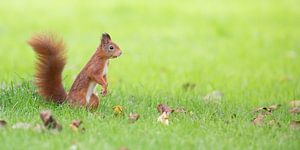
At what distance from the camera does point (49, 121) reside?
4.02m

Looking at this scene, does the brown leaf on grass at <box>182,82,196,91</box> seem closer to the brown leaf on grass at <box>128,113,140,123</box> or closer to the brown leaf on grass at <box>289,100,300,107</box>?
the brown leaf on grass at <box>289,100,300,107</box>

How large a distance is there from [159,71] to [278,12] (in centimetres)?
582

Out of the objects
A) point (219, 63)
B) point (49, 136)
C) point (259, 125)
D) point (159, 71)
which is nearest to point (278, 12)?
point (219, 63)

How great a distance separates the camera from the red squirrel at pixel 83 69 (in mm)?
4578

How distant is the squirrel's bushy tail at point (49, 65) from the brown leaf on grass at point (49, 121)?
2.25 feet

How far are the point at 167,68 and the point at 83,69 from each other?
4202mm

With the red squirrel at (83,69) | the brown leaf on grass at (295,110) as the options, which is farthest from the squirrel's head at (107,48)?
the brown leaf on grass at (295,110)

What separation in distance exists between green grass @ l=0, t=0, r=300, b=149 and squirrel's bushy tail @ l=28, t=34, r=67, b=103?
0.13 meters

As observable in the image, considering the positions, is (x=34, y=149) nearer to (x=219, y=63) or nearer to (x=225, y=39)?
(x=219, y=63)

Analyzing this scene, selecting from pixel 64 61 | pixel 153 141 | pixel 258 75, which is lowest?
pixel 258 75

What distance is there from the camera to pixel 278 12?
1364 cm

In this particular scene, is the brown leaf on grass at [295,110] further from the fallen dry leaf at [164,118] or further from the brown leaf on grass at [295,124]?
the fallen dry leaf at [164,118]

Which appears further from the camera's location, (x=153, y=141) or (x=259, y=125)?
(x=259, y=125)

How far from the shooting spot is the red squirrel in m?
4.58
